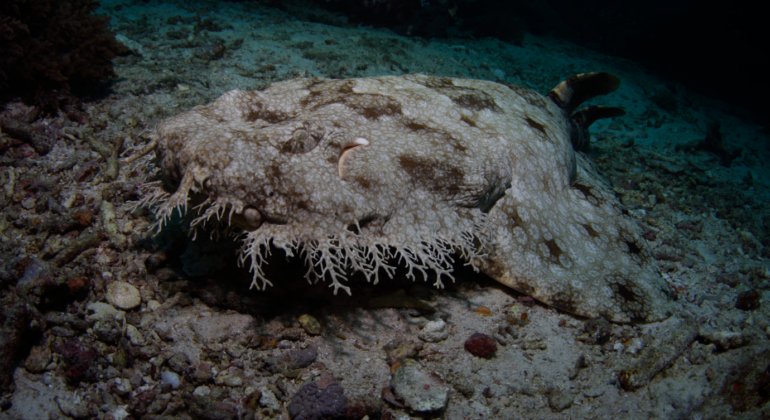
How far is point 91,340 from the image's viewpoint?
2193 millimetres

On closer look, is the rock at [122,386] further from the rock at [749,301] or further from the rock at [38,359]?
the rock at [749,301]

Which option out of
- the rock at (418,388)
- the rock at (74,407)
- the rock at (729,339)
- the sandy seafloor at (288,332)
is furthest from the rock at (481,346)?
the rock at (74,407)

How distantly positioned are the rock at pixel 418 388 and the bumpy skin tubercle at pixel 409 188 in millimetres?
695

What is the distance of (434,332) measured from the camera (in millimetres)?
2613

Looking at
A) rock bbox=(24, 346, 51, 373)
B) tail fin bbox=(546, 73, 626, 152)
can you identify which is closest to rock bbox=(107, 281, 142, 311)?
rock bbox=(24, 346, 51, 373)

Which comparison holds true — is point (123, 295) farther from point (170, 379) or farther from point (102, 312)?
point (170, 379)

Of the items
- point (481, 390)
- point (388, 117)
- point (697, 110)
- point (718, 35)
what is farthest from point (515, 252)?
point (718, 35)

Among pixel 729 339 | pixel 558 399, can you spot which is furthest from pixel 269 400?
pixel 729 339

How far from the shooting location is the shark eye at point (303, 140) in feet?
6.97

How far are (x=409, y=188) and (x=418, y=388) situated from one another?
1.33 metres

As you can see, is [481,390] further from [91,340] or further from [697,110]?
[697,110]

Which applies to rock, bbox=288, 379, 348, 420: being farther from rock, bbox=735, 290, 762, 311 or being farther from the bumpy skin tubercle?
rock, bbox=735, 290, 762, 311

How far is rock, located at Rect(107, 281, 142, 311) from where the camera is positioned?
7.91 feet

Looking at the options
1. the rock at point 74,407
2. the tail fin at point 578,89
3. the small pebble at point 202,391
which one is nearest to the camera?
the rock at point 74,407
